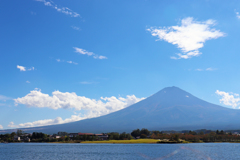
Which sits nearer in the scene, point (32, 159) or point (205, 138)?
point (32, 159)

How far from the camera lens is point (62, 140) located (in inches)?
7219

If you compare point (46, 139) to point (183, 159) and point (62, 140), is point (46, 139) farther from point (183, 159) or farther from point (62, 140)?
point (183, 159)

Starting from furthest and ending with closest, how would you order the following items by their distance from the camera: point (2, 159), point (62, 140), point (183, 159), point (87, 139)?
point (62, 140), point (87, 139), point (2, 159), point (183, 159)

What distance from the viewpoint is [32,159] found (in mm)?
68312

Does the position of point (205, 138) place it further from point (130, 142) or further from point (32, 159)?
point (32, 159)

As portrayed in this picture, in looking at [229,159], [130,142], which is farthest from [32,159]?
[130,142]

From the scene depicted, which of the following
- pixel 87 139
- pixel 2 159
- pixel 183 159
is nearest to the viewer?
pixel 183 159

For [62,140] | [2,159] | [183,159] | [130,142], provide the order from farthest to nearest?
[62,140] → [130,142] → [2,159] → [183,159]

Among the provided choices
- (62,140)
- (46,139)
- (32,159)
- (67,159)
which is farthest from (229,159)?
(46,139)

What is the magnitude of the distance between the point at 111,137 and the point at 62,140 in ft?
118

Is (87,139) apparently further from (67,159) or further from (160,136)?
(67,159)

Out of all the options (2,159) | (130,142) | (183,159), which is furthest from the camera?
(130,142)

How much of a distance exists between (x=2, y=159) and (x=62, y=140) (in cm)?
11668

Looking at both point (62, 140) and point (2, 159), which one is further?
point (62, 140)
